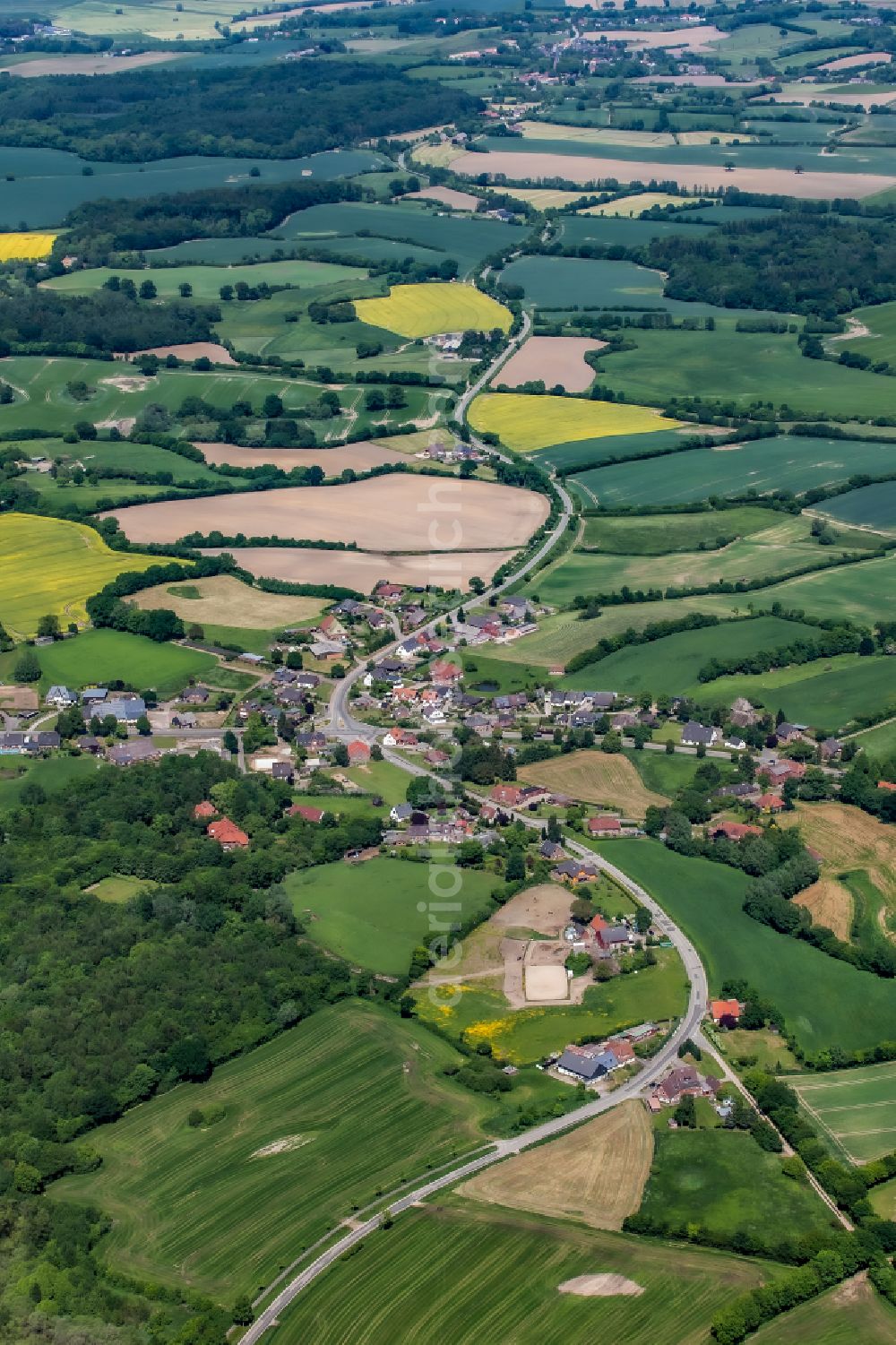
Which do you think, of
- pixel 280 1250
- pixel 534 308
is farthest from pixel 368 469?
pixel 280 1250

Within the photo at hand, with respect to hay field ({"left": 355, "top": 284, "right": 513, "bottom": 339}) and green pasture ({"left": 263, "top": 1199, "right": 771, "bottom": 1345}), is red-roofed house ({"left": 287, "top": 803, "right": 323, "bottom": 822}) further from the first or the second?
hay field ({"left": 355, "top": 284, "right": 513, "bottom": 339})

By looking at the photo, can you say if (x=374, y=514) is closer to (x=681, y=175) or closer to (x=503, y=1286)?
(x=503, y=1286)

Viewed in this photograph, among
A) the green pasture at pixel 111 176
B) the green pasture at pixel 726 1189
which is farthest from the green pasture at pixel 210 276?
the green pasture at pixel 726 1189

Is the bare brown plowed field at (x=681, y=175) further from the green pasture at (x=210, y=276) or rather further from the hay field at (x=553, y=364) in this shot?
the hay field at (x=553, y=364)

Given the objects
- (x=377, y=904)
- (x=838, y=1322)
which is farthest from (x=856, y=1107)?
(x=377, y=904)

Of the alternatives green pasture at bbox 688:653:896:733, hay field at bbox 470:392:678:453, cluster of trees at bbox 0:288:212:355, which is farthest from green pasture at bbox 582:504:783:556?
cluster of trees at bbox 0:288:212:355

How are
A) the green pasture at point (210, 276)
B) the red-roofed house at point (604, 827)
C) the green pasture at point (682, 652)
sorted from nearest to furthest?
the red-roofed house at point (604, 827) → the green pasture at point (682, 652) → the green pasture at point (210, 276)
